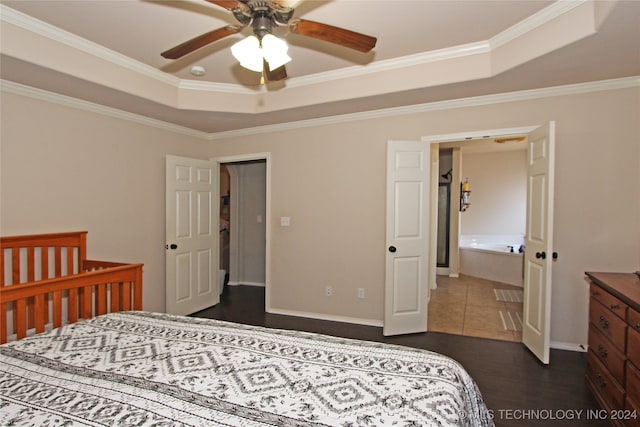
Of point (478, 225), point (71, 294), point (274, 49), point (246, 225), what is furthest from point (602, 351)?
point (478, 225)

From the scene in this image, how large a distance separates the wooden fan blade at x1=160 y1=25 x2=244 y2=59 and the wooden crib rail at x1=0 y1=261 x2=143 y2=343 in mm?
1619

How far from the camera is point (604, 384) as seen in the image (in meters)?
2.19

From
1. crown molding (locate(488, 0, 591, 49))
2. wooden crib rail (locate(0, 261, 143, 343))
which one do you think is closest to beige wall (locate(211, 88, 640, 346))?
crown molding (locate(488, 0, 591, 49))

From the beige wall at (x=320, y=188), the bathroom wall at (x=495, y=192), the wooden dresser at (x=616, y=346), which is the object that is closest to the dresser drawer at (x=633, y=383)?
the wooden dresser at (x=616, y=346)

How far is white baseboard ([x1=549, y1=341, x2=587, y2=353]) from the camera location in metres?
3.07

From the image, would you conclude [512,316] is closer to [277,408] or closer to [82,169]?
[277,408]

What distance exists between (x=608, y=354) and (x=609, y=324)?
19cm

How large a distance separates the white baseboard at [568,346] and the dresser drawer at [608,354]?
692mm

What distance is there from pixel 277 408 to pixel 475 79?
286cm

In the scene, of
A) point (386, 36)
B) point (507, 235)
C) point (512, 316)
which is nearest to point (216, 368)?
point (386, 36)

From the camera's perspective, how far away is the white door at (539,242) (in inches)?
110

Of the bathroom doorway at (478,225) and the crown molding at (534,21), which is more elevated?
the crown molding at (534,21)

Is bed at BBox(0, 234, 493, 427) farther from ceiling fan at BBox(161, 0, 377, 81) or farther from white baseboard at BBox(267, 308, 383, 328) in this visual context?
white baseboard at BBox(267, 308, 383, 328)

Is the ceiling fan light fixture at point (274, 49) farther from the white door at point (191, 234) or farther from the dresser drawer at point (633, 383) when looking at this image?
the white door at point (191, 234)
